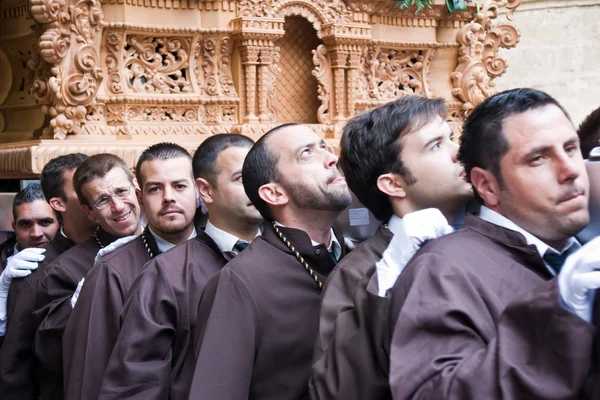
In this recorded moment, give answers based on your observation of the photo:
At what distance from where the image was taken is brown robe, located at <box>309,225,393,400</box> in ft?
→ 6.83

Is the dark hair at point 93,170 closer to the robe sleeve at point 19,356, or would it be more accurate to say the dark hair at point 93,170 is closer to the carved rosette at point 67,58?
the robe sleeve at point 19,356

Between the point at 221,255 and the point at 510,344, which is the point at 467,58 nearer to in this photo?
the point at 221,255

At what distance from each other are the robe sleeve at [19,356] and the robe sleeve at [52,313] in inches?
10.5

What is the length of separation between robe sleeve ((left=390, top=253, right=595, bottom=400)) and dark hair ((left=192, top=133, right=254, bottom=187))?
5.65 ft

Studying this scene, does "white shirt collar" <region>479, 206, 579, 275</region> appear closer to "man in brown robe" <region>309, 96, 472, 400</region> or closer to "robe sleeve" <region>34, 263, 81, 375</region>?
"man in brown robe" <region>309, 96, 472, 400</region>

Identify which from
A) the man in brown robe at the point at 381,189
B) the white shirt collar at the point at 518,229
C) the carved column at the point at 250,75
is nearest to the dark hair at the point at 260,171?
the man in brown robe at the point at 381,189

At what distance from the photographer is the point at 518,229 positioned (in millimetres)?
2078

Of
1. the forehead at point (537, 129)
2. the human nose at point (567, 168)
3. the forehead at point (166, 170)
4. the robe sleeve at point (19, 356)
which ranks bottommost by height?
the robe sleeve at point (19, 356)

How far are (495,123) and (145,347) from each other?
1515mm

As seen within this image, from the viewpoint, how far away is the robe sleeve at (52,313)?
4016 millimetres

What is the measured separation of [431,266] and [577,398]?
0.44 metres

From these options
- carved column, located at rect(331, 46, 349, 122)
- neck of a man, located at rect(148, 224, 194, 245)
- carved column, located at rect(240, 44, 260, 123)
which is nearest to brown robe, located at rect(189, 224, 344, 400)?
neck of a man, located at rect(148, 224, 194, 245)

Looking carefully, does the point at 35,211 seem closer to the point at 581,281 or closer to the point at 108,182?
the point at 108,182

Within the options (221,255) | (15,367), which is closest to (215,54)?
(15,367)
